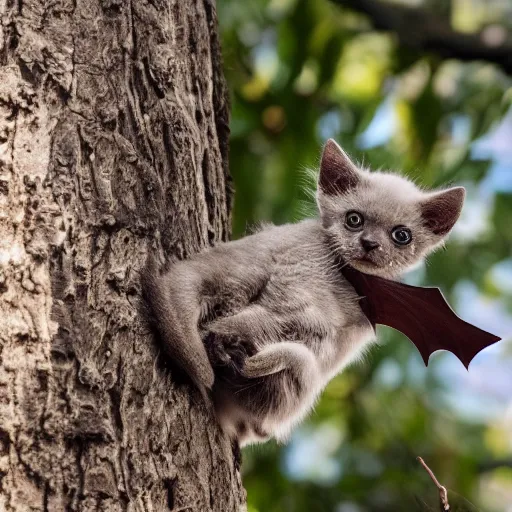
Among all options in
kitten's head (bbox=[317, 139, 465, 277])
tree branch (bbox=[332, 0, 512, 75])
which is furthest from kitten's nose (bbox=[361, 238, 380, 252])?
tree branch (bbox=[332, 0, 512, 75])

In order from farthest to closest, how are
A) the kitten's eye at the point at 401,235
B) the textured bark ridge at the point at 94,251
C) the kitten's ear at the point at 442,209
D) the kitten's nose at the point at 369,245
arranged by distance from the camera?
the kitten's ear at the point at 442,209
the kitten's eye at the point at 401,235
the kitten's nose at the point at 369,245
the textured bark ridge at the point at 94,251

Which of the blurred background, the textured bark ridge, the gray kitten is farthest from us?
the blurred background

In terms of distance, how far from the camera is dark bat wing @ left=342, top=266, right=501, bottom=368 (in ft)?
10.0

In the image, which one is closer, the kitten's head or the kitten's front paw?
the kitten's front paw

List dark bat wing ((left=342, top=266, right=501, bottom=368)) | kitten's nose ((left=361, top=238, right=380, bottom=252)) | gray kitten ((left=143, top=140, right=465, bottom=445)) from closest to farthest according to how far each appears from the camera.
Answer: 1. gray kitten ((left=143, top=140, right=465, bottom=445))
2. dark bat wing ((left=342, top=266, right=501, bottom=368))
3. kitten's nose ((left=361, top=238, right=380, bottom=252))

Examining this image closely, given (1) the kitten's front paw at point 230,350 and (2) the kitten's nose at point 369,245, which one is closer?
(1) the kitten's front paw at point 230,350

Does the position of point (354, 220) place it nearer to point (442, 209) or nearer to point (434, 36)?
point (442, 209)

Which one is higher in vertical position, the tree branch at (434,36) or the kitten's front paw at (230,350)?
the tree branch at (434,36)

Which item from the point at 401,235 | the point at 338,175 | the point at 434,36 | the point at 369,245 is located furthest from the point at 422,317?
the point at 434,36

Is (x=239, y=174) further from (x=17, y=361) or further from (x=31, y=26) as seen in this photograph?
(x=17, y=361)

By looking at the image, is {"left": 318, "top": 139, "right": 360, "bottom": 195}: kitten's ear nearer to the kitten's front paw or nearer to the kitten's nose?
the kitten's nose

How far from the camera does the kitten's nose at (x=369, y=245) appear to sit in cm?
338

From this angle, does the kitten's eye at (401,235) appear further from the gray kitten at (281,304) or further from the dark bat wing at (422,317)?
the dark bat wing at (422,317)

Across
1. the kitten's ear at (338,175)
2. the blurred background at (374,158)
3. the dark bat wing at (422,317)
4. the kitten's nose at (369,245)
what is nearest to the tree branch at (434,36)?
the blurred background at (374,158)
